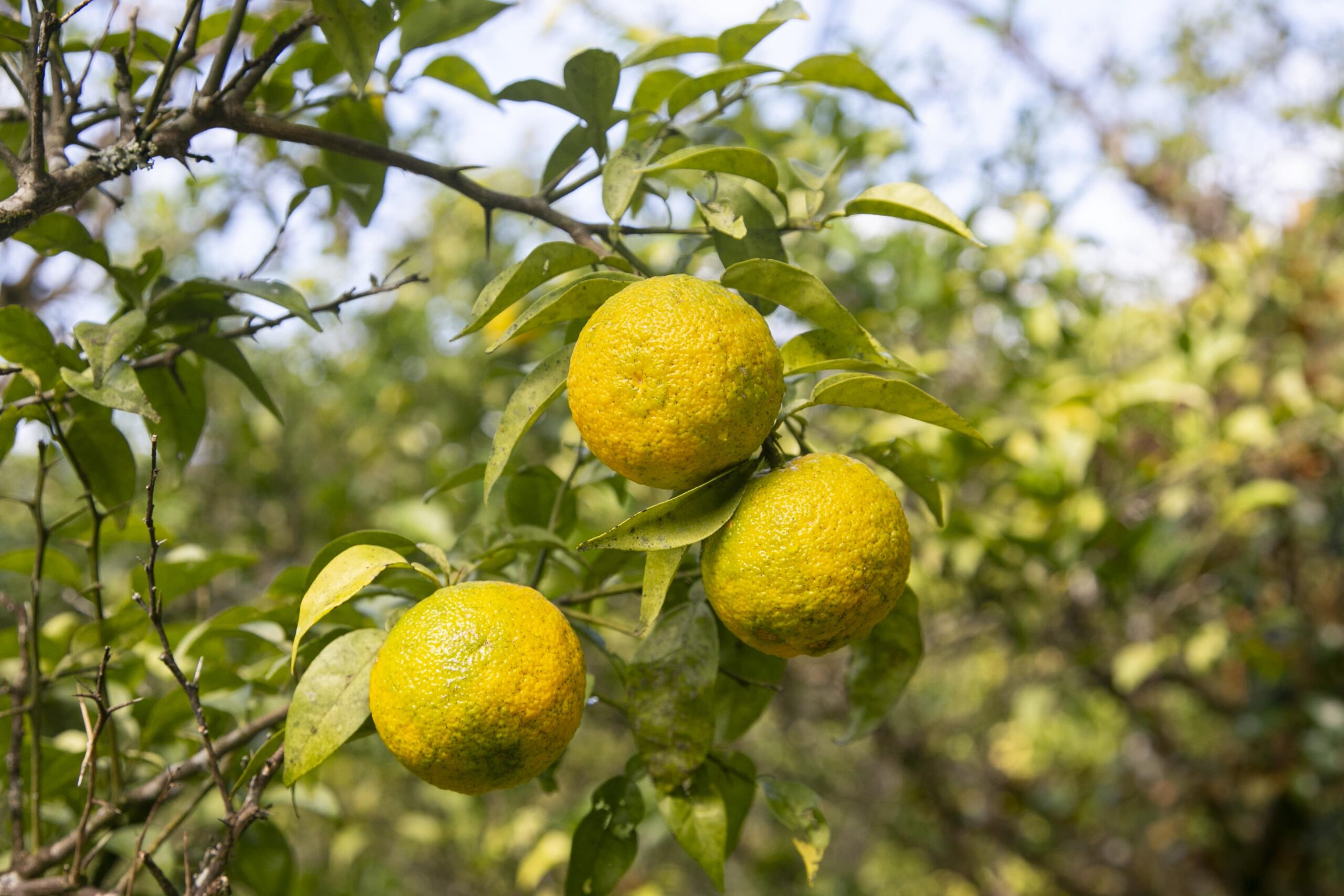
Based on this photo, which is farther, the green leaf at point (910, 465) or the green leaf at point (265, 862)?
the green leaf at point (265, 862)

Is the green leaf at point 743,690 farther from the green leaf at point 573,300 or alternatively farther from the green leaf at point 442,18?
the green leaf at point 442,18

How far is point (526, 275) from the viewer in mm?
591

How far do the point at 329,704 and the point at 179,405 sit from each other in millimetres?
422

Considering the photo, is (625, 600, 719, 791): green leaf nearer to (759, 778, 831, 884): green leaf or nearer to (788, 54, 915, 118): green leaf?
(759, 778, 831, 884): green leaf

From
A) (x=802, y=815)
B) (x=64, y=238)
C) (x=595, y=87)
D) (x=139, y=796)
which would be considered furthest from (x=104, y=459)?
(x=802, y=815)

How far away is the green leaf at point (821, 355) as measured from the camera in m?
0.62

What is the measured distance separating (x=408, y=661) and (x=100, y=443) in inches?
16.3

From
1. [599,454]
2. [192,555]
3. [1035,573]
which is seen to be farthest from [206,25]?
[1035,573]

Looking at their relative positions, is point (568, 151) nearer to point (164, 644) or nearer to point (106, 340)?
point (106, 340)

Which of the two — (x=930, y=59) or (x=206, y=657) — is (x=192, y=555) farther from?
(x=930, y=59)

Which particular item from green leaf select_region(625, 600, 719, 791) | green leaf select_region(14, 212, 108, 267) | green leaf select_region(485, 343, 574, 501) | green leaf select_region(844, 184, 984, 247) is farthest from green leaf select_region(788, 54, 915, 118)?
green leaf select_region(14, 212, 108, 267)

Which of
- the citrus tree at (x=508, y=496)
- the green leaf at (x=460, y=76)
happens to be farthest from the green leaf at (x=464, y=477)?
the green leaf at (x=460, y=76)

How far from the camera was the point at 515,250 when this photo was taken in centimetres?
231

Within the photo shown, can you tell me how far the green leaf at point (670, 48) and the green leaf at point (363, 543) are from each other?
0.41 m
